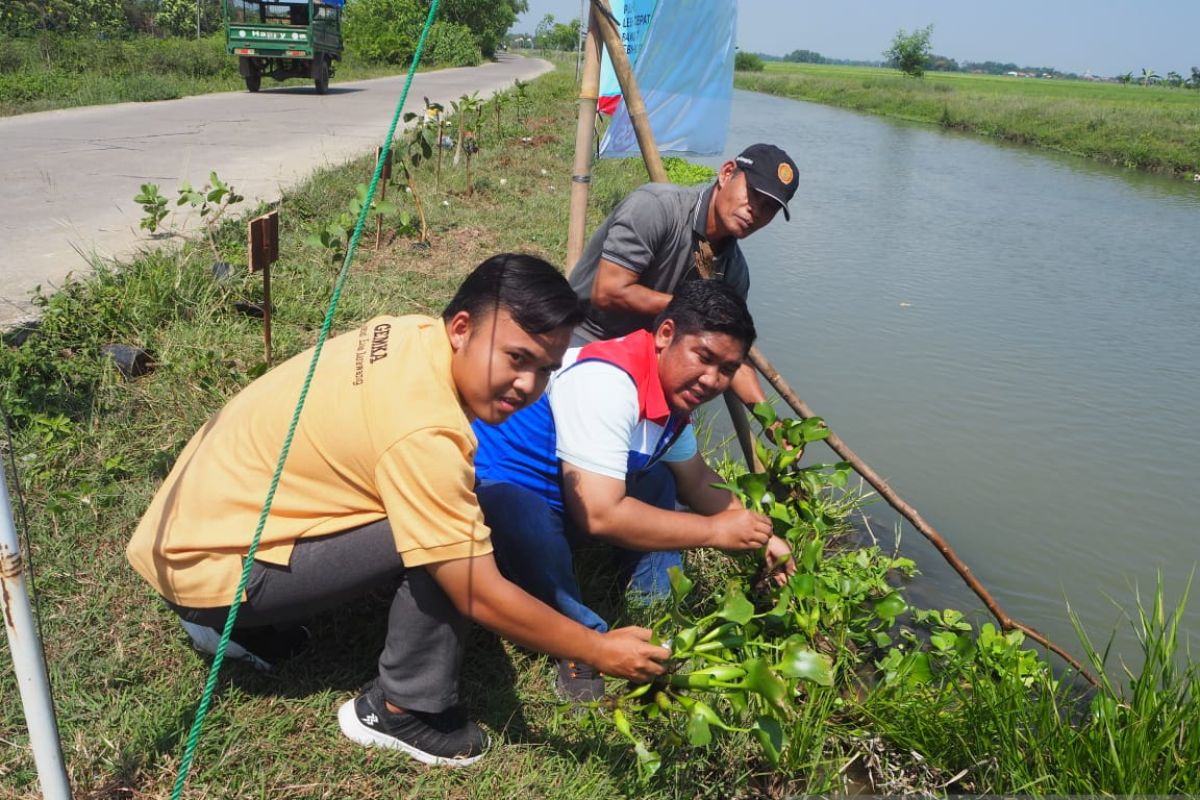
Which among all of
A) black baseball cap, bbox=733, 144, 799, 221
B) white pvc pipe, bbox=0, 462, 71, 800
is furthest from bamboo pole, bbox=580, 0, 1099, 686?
white pvc pipe, bbox=0, 462, 71, 800

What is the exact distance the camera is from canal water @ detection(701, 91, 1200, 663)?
374cm

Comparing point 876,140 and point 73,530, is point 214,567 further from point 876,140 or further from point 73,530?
point 876,140

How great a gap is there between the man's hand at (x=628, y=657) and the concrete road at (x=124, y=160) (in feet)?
8.86

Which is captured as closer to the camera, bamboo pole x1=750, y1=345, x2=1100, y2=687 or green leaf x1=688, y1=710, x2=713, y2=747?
green leaf x1=688, y1=710, x2=713, y2=747

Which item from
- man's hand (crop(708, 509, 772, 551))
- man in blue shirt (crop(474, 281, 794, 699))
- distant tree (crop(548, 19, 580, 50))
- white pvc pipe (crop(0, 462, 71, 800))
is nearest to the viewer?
white pvc pipe (crop(0, 462, 71, 800))

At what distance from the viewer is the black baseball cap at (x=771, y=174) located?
2.68 meters

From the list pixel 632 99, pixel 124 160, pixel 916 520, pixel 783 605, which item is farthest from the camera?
pixel 124 160

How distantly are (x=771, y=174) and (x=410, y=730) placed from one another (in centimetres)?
187

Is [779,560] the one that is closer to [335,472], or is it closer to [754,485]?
[754,485]

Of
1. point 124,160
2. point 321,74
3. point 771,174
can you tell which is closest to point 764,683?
point 771,174

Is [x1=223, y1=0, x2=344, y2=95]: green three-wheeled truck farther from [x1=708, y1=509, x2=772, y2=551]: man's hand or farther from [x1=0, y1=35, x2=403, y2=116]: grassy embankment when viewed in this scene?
[x1=708, y1=509, x2=772, y2=551]: man's hand

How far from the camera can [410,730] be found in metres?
1.80

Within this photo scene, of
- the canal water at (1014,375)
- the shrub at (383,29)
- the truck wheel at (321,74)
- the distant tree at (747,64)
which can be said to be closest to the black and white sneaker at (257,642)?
the canal water at (1014,375)

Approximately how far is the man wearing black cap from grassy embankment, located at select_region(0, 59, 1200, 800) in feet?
2.82
